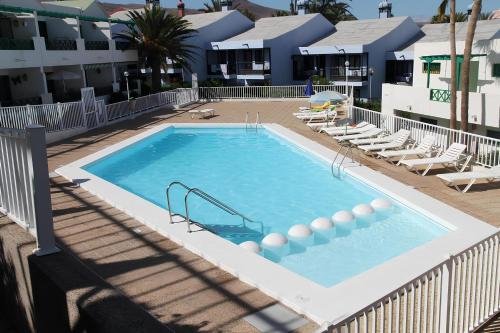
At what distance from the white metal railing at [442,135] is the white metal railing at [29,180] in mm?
10487

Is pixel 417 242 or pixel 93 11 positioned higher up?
pixel 93 11

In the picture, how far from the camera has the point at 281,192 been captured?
13.6 meters

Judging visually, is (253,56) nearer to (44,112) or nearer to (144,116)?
(144,116)

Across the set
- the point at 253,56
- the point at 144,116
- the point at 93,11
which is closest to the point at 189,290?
the point at 144,116

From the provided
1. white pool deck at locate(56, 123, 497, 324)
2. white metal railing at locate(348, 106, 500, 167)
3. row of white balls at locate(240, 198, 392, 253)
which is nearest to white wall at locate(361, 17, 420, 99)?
white metal railing at locate(348, 106, 500, 167)

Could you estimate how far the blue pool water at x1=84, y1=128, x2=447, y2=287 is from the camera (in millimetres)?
9320

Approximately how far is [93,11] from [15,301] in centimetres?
3032

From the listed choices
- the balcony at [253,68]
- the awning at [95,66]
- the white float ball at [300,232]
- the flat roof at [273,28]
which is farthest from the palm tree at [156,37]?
the white float ball at [300,232]

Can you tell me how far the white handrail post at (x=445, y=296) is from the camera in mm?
4566

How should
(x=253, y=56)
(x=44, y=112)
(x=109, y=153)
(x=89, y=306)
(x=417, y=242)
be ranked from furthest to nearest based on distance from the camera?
(x=253, y=56) → (x=44, y=112) → (x=109, y=153) → (x=417, y=242) → (x=89, y=306)

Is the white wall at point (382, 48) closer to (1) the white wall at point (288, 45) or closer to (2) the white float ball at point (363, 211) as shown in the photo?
(1) the white wall at point (288, 45)

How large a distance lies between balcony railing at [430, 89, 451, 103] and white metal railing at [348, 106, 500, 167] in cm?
450

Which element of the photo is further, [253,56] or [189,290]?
[253,56]

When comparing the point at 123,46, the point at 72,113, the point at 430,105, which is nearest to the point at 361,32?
the point at 430,105
